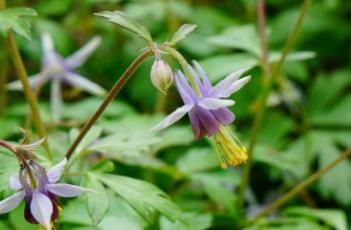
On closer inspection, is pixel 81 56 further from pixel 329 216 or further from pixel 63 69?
pixel 329 216

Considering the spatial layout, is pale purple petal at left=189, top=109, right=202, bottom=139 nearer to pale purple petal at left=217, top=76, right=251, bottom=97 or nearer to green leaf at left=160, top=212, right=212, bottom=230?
pale purple petal at left=217, top=76, right=251, bottom=97

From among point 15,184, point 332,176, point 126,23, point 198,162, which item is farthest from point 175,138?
point 15,184

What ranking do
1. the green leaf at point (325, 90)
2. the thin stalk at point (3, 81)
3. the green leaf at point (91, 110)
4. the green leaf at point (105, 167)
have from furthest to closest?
the green leaf at point (325, 90) → the thin stalk at point (3, 81) → the green leaf at point (91, 110) → the green leaf at point (105, 167)

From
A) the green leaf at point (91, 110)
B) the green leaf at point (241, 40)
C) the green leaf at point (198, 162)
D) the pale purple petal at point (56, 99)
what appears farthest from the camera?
the green leaf at point (91, 110)

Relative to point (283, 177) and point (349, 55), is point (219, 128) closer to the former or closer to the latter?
point (283, 177)

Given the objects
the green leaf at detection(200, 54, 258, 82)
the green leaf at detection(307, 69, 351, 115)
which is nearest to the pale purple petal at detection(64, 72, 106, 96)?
the green leaf at detection(200, 54, 258, 82)

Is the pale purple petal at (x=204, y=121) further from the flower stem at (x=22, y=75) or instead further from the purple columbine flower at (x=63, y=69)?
the purple columbine flower at (x=63, y=69)

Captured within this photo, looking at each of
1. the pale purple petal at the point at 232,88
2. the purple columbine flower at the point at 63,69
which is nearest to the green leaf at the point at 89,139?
the pale purple petal at the point at 232,88

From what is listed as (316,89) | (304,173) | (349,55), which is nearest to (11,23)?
(304,173)
